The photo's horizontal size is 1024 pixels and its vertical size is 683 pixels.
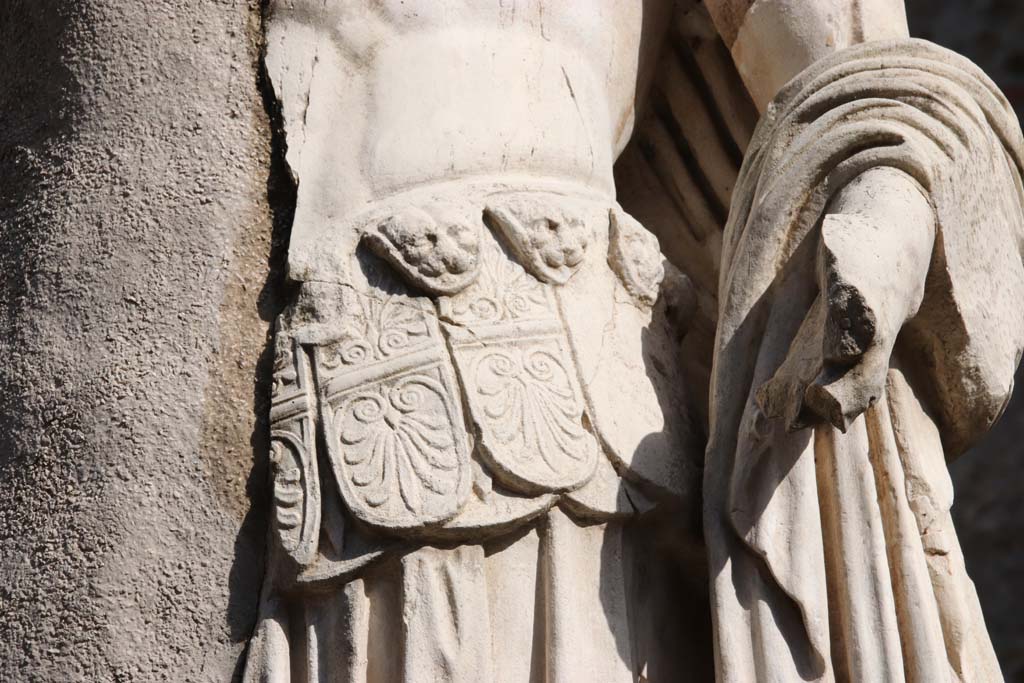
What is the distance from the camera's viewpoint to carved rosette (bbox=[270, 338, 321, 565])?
184 centimetres

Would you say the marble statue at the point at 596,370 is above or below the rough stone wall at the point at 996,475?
below

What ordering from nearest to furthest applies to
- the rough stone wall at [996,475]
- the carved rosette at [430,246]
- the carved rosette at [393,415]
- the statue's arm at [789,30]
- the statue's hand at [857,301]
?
the statue's hand at [857,301]
the carved rosette at [393,415]
the carved rosette at [430,246]
the statue's arm at [789,30]
the rough stone wall at [996,475]

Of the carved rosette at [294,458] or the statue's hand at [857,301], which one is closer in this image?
the statue's hand at [857,301]

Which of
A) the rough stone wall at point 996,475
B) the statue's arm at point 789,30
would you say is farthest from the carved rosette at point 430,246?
the rough stone wall at point 996,475

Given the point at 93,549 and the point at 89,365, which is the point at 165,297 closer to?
the point at 89,365

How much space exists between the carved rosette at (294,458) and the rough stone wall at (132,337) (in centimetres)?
6

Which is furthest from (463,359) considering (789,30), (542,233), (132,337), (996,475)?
(996,475)

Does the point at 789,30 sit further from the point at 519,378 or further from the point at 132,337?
the point at 132,337

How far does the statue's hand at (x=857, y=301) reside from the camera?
1696 millimetres

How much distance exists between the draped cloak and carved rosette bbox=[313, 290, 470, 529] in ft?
0.80

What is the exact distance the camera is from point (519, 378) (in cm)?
188

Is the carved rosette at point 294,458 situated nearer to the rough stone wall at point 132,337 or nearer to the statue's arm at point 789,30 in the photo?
the rough stone wall at point 132,337

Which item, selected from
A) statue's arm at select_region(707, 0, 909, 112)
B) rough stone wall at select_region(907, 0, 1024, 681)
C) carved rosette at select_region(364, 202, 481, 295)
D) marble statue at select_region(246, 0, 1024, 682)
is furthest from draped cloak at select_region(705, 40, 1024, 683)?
rough stone wall at select_region(907, 0, 1024, 681)

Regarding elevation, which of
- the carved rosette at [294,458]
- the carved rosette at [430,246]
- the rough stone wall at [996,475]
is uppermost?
the rough stone wall at [996,475]
